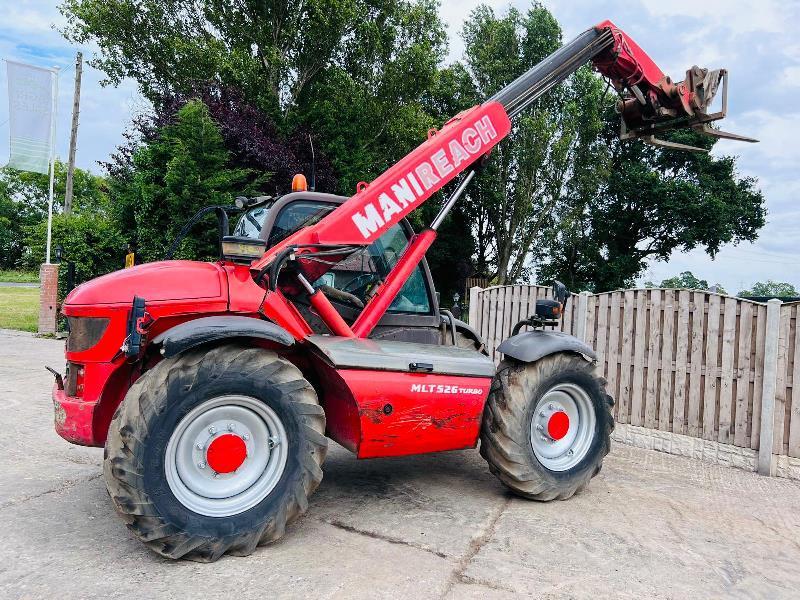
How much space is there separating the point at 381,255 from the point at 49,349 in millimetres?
9919

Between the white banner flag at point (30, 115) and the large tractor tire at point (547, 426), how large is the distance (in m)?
15.2

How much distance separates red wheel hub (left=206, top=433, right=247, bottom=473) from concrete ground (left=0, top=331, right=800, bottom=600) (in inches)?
18.5

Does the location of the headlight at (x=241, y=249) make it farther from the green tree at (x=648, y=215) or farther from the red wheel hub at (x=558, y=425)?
the green tree at (x=648, y=215)

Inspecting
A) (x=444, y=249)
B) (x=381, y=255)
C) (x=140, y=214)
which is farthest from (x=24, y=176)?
(x=381, y=255)

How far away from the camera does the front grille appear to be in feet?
10.9

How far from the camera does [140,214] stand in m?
13.4

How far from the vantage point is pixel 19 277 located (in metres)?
49.2

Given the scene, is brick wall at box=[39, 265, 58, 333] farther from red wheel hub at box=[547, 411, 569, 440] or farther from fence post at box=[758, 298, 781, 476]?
fence post at box=[758, 298, 781, 476]

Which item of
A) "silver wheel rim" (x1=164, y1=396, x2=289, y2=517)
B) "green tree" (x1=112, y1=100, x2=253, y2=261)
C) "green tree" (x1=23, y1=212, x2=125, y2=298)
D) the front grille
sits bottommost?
"silver wheel rim" (x1=164, y1=396, x2=289, y2=517)

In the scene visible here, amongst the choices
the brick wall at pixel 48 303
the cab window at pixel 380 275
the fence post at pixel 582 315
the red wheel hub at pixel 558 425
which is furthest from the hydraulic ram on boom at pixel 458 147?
the brick wall at pixel 48 303

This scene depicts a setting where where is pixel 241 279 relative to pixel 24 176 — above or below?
below

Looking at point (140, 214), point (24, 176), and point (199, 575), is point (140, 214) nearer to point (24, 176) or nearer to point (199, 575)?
point (199, 575)

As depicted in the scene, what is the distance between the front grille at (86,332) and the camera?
10.9 ft

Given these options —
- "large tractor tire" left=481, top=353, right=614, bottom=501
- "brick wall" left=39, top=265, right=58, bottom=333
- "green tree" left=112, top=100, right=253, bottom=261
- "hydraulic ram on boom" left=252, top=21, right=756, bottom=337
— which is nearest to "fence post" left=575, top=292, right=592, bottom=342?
"hydraulic ram on boom" left=252, top=21, right=756, bottom=337
